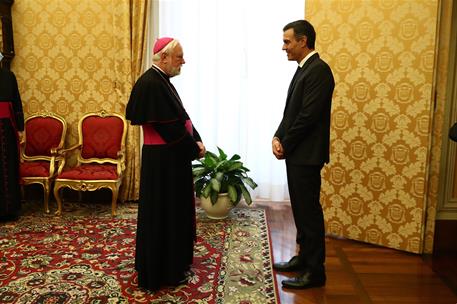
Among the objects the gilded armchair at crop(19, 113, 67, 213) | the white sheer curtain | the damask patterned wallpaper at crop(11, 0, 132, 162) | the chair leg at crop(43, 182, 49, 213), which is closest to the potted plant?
the white sheer curtain

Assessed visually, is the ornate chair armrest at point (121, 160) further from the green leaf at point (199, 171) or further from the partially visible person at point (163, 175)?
the partially visible person at point (163, 175)

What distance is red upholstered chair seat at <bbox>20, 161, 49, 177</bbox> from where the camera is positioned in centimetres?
415

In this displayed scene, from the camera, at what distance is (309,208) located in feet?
8.69

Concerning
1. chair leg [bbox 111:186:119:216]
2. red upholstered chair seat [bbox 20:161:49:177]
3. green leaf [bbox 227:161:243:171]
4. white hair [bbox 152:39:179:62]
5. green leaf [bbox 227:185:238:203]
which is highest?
white hair [bbox 152:39:179:62]

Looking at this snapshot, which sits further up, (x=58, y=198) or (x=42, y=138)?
(x=42, y=138)

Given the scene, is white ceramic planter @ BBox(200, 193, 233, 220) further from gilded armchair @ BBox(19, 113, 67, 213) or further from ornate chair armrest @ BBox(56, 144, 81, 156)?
gilded armchair @ BBox(19, 113, 67, 213)

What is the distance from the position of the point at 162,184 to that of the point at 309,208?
0.95m

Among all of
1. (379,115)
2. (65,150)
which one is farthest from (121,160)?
(379,115)

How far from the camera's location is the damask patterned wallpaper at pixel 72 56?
15.0 feet

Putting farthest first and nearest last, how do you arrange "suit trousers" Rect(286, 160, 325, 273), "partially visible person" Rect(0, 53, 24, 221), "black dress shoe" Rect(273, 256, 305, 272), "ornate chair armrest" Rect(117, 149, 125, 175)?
"ornate chair armrest" Rect(117, 149, 125, 175), "partially visible person" Rect(0, 53, 24, 221), "black dress shoe" Rect(273, 256, 305, 272), "suit trousers" Rect(286, 160, 325, 273)

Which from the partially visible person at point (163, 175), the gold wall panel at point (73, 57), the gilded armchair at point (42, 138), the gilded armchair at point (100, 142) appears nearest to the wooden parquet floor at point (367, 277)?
the partially visible person at point (163, 175)

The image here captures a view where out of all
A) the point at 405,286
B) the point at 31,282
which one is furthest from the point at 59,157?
the point at 405,286

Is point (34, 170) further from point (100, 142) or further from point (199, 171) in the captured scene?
point (199, 171)

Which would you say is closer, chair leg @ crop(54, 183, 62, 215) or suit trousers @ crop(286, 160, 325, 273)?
suit trousers @ crop(286, 160, 325, 273)
